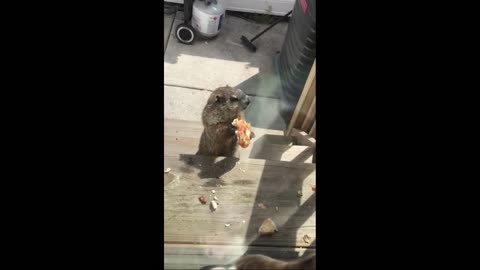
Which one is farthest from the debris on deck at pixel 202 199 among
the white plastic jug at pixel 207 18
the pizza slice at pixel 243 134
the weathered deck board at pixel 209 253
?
the white plastic jug at pixel 207 18

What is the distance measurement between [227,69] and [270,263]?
1.30 meters

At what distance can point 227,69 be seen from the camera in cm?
187

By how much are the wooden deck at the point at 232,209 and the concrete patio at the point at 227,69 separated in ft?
1.79

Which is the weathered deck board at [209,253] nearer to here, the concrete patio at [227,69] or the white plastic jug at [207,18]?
the concrete patio at [227,69]

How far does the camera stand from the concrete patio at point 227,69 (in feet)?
5.22

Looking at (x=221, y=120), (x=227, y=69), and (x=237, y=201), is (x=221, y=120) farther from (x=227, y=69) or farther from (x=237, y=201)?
(x=237, y=201)

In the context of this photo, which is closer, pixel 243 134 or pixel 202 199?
pixel 202 199

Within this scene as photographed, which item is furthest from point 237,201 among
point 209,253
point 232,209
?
point 209,253

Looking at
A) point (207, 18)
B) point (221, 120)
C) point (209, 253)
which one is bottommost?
point (221, 120)
